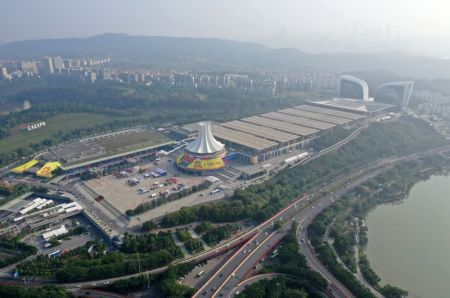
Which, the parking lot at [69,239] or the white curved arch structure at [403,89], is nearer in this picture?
the parking lot at [69,239]

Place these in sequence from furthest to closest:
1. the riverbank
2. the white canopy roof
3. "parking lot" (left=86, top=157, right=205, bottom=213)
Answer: the white canopy roof < "parking lot" (left=86, top=157, right=205, bottom=213) < the riverbank

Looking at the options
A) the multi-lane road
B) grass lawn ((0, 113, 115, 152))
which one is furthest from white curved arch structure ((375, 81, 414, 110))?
grass lawn ((0, 113, 115, 152))

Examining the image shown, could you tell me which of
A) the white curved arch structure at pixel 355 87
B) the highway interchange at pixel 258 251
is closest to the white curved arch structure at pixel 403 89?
the white curved arch structure at pixel 355 87

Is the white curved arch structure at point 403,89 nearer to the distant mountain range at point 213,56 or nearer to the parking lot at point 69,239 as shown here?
the parking lot at point 69,239

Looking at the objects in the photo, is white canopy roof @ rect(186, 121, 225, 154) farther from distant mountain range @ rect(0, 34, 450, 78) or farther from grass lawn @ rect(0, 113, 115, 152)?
distant mountain range @ rect(0, 34, 450, 78)

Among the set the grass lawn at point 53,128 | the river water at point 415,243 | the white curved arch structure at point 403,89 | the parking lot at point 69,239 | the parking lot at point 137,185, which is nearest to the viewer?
the river water at point 415,243

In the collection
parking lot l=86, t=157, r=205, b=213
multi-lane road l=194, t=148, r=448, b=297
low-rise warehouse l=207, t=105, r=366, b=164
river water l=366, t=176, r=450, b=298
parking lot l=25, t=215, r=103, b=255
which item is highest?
low-rise warehouse l=207, t=105, r=366, b=164
